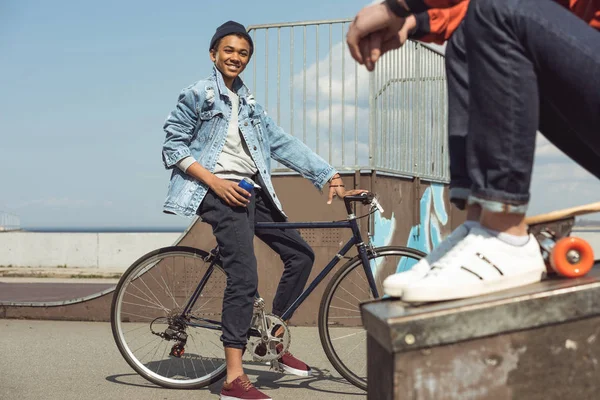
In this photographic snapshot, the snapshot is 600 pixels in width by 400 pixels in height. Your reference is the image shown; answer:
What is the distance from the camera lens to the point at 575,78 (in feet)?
5.02

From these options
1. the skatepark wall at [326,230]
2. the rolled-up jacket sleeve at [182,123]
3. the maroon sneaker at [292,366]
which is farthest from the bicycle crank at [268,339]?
the skatepark wall at [326,230]

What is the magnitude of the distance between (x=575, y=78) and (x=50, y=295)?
1188 cm

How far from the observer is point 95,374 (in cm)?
471

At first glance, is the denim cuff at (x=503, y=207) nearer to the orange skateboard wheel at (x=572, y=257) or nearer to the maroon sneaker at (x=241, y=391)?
the orange skateboard wheel at (x=572, y=257)

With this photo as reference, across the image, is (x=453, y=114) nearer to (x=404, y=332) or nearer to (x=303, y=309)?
(x=404, y=332)

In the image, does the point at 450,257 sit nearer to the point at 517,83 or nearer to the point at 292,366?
the point at 517,83

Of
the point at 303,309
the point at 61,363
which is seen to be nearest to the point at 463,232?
the point at 61,363

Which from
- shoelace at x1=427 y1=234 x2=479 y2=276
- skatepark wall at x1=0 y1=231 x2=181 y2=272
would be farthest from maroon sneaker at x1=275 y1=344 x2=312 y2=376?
skatepark wall at x1=0 y1=231 x2=181 y2=272

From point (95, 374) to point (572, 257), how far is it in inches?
151

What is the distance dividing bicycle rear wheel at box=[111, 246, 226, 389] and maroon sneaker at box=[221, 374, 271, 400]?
1.36 ft

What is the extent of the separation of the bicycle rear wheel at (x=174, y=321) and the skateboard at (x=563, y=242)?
2.85 meters

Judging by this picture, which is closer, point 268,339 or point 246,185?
point 246,185

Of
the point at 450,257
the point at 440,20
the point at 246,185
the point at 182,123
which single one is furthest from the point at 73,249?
the point at 450,257

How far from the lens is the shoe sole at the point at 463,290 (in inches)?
59.2
